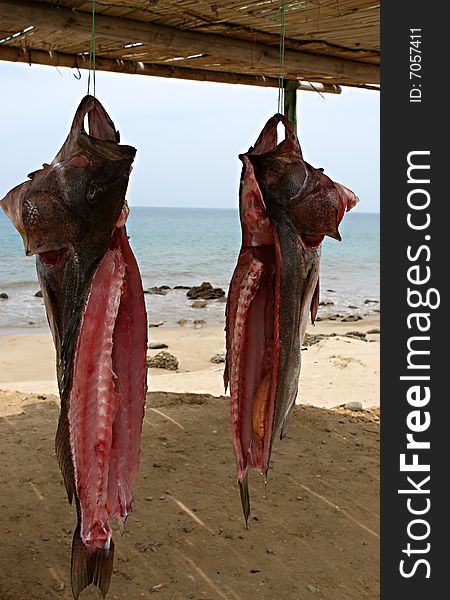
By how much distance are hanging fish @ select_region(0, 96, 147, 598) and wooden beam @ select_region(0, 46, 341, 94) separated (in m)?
3.32

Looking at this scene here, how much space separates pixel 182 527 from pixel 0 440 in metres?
1.87

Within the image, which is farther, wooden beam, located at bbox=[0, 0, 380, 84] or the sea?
the sea

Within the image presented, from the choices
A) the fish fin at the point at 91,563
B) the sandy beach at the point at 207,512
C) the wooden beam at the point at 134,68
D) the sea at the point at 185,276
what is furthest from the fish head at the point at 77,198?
the sea at the point at 185,276

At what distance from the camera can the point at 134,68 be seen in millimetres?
5832

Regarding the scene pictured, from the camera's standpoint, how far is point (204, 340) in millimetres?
13789

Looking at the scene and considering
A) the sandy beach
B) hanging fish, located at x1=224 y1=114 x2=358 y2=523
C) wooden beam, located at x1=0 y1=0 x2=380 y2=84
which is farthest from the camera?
wooden beam, located at x1=0 y1=0 x2=380 y2=84

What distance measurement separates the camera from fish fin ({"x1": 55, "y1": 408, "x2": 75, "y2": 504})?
2.22 m

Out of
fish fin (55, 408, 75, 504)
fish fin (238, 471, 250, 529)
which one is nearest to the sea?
fish fin (238, 471, 250, 529)

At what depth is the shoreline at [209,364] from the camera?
8430 mm

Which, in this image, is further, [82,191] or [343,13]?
[343,13]

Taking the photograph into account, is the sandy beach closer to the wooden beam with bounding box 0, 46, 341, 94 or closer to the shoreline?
the shoreline

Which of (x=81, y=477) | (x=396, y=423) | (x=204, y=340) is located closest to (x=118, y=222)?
(x=81, y=477)

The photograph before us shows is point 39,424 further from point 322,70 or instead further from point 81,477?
point 81,477

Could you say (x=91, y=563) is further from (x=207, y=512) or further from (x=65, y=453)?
(x=207, y=512)
